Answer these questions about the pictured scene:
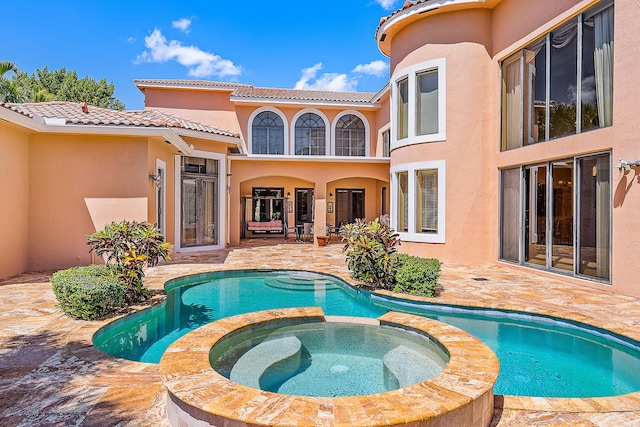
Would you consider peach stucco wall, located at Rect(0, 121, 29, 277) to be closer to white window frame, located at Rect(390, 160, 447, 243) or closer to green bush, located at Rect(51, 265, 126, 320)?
green bush, located at Rect(51, 265, 126, 320)

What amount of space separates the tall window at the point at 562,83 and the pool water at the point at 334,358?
7913mm

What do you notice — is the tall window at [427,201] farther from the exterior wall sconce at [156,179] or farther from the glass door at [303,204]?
the glass door at [303,204]

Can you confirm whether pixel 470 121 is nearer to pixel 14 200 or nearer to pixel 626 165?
pixel 626 165

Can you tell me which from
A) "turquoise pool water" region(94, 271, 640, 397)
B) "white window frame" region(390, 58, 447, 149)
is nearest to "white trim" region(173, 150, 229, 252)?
"turquoise pool water" region(94, 271, 640, 397)

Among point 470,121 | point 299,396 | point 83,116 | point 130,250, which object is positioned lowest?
point 299,396

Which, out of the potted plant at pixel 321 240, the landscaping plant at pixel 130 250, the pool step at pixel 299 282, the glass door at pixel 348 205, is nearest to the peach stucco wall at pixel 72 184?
the landscaping plant at pixel 130 250

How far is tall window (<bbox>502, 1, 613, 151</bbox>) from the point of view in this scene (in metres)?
9.32

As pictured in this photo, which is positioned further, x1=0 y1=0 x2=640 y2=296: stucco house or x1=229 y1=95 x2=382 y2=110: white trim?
x1=229 y1=95 x2=382 y2=110: white trim

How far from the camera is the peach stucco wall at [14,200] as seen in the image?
1051cm

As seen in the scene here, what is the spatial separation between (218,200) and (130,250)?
31.1 feet

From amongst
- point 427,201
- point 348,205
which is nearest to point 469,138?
point 427,201

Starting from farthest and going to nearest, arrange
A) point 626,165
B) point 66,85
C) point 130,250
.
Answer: point 66,85 → point 626,165 → point 130,250

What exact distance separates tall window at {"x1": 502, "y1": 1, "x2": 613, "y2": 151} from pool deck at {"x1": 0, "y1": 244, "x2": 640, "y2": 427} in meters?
4.34

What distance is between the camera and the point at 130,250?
26.5 feet
